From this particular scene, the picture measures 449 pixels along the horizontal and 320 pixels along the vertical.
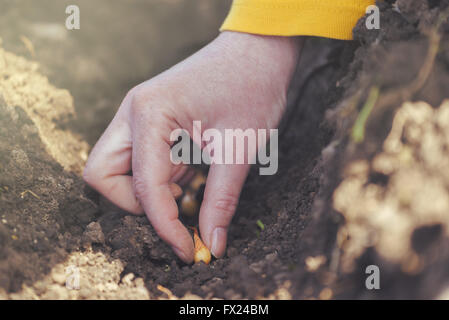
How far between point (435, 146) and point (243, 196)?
882 millimetres

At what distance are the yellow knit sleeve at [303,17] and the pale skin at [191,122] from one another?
0.18 ft

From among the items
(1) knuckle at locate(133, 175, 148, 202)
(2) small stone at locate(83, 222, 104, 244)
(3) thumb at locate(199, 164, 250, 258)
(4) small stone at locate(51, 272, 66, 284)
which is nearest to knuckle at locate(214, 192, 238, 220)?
(3) thumb at locate(199, 164, 250, 258)

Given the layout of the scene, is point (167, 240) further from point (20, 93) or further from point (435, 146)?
point (20, 93)

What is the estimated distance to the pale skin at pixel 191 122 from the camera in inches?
47.9

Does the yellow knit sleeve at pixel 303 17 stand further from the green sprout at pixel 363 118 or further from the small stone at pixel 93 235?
the small stone at pixel 93 235

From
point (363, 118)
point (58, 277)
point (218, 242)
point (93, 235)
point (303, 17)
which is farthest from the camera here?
point (303, 17)

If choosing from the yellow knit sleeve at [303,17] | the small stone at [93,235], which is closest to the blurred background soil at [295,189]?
the small stone at [93,235]

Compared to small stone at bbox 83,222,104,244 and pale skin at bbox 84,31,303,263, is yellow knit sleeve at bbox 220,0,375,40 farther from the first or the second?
small stone at bbox 83,222,104,244

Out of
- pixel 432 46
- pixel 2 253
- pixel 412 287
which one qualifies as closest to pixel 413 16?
pixel 432 46

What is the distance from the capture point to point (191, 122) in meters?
1.28

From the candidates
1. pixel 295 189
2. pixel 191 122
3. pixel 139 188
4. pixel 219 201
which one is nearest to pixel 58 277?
pixel 139 188

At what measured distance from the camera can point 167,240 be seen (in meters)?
1.16

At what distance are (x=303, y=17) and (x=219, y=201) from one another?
2.45ft

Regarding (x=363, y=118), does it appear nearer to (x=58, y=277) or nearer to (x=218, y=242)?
(x=218, y=242)
